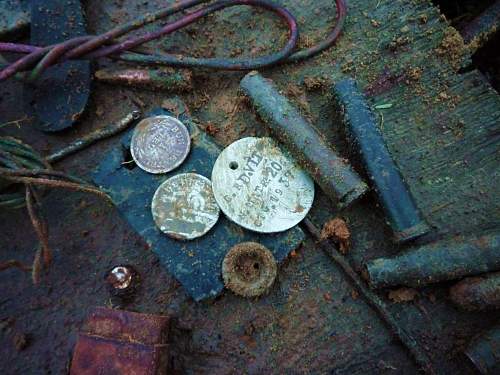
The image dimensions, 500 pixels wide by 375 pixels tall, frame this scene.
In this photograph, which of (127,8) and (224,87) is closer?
(224,87)

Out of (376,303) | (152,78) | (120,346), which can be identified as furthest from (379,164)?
(120,346)

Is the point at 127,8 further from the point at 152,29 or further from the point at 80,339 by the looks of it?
the point at 80,339

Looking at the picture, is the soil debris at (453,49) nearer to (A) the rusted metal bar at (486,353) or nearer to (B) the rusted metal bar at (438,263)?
(B) the rusted metal bar at (438,263)

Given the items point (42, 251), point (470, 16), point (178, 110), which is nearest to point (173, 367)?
point (42, 251)

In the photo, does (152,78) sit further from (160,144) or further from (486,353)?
(486,353)

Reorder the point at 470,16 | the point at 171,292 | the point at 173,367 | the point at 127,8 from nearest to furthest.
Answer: the point at 173,367, the point at 171,292, the point at 127,8, the point at 470,16

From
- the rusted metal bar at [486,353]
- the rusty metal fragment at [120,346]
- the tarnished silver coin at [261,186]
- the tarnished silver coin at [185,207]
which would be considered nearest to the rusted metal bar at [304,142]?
the tarnished silver coin at [261,186]

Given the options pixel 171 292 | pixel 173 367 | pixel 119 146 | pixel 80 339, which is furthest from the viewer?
pixel 119 146

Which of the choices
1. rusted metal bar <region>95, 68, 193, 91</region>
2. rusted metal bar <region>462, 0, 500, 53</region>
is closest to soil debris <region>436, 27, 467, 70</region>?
rusted metal bar <region>462, 0, 500, 53</region>
